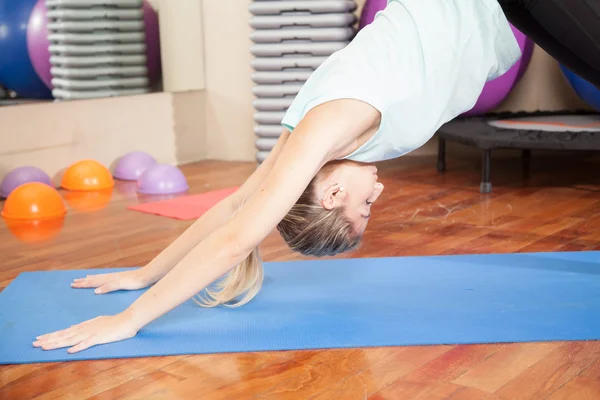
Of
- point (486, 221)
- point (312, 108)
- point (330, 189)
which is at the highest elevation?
point (312, 108)

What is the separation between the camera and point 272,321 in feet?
6.69

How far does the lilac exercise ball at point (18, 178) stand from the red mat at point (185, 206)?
0.55 metres

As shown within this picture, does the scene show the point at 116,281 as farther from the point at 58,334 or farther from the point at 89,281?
the point at 58,334

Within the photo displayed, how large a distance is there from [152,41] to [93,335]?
317 cm

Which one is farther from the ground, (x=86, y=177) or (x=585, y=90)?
(x=585, y=90)

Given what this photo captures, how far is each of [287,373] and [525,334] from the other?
0.61m

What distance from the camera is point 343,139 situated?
5.85ft

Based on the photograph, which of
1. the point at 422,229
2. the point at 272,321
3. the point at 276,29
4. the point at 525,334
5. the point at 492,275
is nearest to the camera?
the point at 525,334

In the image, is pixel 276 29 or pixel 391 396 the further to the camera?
pixel 276 29

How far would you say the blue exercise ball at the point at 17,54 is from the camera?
446 cm

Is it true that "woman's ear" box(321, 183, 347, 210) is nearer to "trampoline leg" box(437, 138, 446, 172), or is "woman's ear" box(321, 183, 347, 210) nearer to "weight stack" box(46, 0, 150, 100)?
"trampoline leg" box(437, 138, 446, 172)

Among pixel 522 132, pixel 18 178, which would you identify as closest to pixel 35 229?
pixel 18 178

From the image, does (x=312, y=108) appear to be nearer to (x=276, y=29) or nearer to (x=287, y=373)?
(x=287, y=373)

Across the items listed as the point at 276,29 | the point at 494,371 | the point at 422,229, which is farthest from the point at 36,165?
the point at 494,371
